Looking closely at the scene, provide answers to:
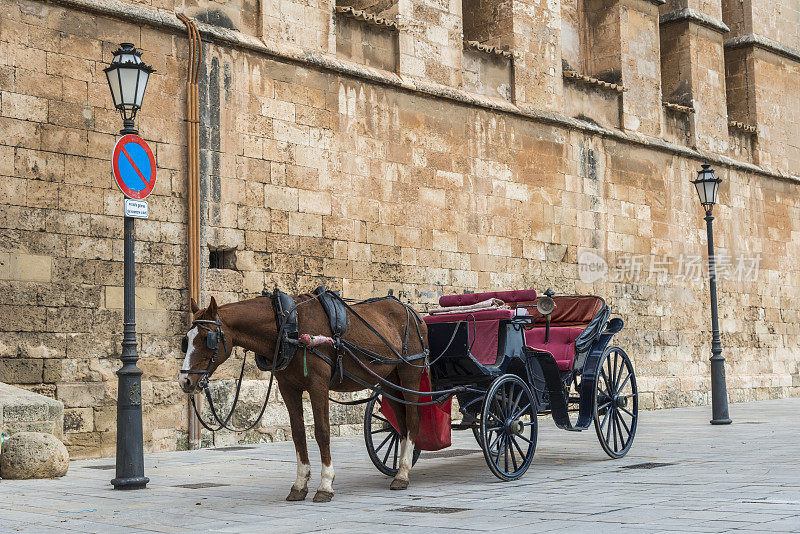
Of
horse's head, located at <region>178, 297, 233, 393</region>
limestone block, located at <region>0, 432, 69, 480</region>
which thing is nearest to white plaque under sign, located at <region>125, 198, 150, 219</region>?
A: horse's head, located at <region>178, 297, 233, 393</region>

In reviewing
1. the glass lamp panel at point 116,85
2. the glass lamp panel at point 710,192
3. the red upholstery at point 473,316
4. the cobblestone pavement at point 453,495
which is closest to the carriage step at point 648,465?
the cobblestone pavement at point 453,495

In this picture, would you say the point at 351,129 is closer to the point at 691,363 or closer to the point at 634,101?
the point at 634,101

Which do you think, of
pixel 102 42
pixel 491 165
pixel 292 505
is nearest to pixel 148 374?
pixel 102 42

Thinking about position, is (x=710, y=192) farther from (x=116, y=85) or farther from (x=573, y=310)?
(x=116, y=85)

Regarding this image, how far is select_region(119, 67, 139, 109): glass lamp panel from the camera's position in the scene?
8.23 meters

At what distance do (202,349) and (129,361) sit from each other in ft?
4.67

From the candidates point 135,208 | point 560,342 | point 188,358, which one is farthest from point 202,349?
point 560,342

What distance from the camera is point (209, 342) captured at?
272 inches

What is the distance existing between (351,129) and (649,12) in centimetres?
867

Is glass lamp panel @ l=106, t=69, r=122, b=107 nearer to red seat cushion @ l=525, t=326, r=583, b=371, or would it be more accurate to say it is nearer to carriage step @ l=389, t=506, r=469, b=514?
carriage step @ l=389, t=506, r=469, b=514

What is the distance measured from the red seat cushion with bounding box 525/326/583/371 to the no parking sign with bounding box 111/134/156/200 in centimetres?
406

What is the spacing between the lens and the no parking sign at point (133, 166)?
8133 mm

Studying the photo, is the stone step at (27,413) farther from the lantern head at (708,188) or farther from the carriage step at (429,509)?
the lantern head at (708,188)

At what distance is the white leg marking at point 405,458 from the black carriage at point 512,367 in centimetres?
38
